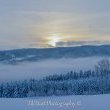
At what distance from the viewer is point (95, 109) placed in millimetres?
67062

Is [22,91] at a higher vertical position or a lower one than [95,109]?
higher

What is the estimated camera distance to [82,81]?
400 feet

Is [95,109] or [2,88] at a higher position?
[2,88]

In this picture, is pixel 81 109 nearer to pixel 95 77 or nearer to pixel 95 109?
pixel 95 109

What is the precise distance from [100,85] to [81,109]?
60.3 meters

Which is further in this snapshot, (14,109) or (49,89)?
(49,89)

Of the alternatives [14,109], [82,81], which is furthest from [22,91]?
[14,109]

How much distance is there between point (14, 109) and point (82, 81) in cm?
5536

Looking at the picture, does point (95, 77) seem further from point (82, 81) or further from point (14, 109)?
point (14, 109)

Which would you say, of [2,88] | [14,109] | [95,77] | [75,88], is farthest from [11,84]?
[14,109]

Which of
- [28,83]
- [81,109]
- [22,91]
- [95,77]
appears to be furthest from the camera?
[95,77]

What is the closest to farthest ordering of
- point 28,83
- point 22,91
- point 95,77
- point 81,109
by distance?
point 81,109, point 22,91, point 28,83, point 95,77

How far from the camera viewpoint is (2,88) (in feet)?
384

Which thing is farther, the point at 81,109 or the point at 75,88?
the point at 75,88
